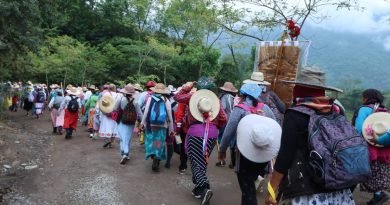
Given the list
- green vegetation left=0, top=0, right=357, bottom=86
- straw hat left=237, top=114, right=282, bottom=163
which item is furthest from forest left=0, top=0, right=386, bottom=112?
straw hat left=237, top=114, right=282, bottom=163

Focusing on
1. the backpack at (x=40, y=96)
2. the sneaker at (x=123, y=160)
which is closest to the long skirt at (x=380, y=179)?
the sneaker at (x=123, y=160)

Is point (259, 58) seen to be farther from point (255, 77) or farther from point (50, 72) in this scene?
point (50, 72)

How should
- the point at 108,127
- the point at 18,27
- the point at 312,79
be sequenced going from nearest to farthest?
1. the point at 312,79
2. the point at 108,127
3. the point at 18,27

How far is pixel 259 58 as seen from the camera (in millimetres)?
7715

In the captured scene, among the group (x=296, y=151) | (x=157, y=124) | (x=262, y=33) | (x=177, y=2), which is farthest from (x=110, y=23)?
(x=296, y=151)

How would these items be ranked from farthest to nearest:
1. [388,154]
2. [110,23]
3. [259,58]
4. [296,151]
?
1. [110,23]
2. [259,58]
3. [388,154]
4. [296,151]

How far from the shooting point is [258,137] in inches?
182

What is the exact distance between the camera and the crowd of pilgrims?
3.12 m

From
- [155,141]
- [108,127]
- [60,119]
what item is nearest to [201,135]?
[155,141]

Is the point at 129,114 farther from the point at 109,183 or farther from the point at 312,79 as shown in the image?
the point at 312,79

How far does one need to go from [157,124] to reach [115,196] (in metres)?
1.89

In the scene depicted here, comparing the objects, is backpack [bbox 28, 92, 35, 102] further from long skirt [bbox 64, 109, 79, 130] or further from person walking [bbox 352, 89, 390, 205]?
person walking [bbox 352, 89, 390, 205]

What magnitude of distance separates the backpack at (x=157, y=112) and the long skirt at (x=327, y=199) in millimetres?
5492

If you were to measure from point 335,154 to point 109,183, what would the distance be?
5.72m
